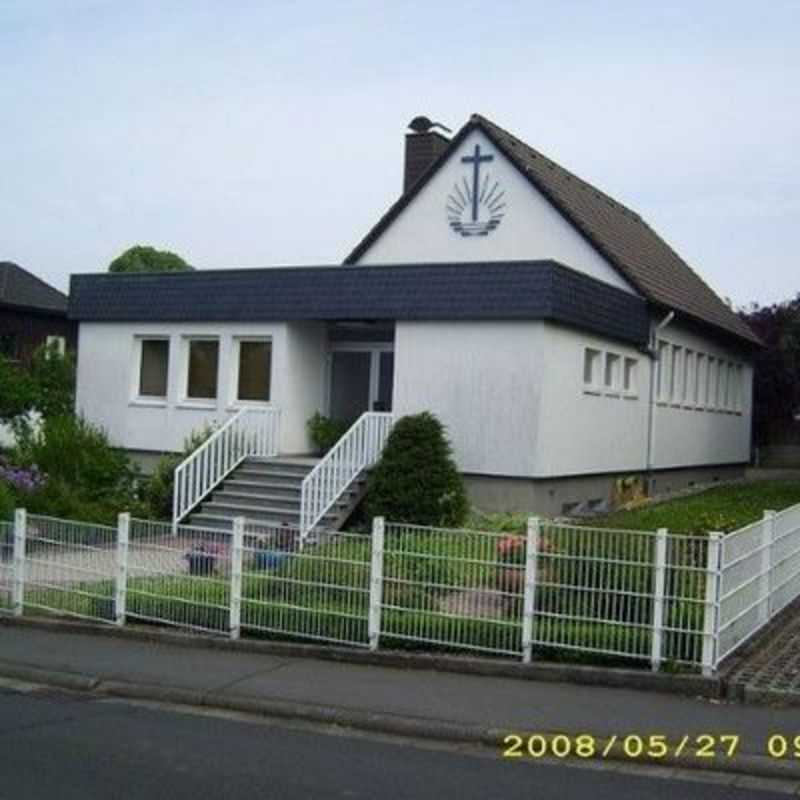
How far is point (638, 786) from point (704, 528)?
7.46 metres

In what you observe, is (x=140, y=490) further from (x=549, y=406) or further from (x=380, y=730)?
(x=380, y=730)

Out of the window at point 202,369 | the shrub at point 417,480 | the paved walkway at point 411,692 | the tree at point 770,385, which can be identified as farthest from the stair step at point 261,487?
the tree at point 770,385

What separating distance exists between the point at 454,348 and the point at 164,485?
516cm

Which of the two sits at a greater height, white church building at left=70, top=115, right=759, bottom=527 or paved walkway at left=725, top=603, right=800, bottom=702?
white church building at left=70, top=115, right=759, bottom=527

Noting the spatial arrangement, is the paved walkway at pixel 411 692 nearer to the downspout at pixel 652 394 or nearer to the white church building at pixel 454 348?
the white church building at pixel 454 348

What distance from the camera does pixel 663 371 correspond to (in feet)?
82.0

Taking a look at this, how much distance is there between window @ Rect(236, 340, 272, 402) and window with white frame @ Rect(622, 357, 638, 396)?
6442mm

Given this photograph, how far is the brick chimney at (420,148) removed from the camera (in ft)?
93.0

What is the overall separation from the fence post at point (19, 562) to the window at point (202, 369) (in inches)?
376

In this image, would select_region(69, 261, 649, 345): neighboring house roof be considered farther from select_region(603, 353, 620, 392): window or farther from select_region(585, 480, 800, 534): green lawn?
select_region(585, 480, 800, 534): green lawn

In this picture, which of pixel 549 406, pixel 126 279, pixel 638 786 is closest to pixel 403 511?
pixel 549 406

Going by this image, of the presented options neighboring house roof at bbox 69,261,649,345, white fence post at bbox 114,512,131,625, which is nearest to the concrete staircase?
neighboring house roof at bbox 69,261,649,345

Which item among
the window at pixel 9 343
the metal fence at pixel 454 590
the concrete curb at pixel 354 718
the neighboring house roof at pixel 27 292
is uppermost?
the neighboring house roof at pixel 27 292

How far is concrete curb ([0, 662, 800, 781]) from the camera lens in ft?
24.2
